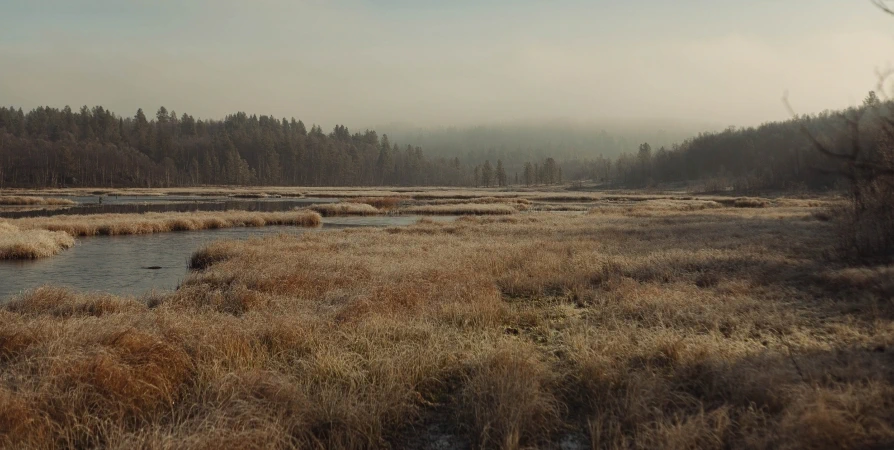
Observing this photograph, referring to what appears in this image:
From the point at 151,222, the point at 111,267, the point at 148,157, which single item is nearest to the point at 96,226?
the point at 151,222

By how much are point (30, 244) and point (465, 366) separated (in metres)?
24.6

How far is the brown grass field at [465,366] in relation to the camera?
5.95 meters

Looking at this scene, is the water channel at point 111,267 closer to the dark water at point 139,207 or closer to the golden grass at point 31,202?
the dark water at point 139,207

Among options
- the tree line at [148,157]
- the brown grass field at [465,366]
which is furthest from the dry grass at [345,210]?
the tree line at [148,157]

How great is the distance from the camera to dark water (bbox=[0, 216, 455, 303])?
57.3ft

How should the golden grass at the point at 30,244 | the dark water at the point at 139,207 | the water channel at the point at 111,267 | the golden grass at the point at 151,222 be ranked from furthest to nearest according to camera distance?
1. the dark water at the point at 139,207
2. the golden grass at the point at 151,222
3. the golden grass at the point at 30,244
4. the water channel at the point at 111,267

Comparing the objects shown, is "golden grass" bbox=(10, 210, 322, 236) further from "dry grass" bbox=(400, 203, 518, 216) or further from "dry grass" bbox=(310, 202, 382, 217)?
"dry grass" bbox=(400, 203, 518, 216)

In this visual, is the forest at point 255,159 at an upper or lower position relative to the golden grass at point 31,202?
upper

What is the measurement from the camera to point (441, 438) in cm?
644

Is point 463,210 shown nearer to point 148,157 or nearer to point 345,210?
point 345,210

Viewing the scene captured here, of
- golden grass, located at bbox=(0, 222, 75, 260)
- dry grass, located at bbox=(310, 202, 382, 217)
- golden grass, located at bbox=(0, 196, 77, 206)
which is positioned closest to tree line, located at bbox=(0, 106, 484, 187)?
→ golden grass, located at bbox=(0, 196, 77, 206)

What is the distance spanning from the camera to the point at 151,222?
3528 centimetres

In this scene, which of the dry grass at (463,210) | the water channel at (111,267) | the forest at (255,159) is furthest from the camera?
the forest at (255,159)

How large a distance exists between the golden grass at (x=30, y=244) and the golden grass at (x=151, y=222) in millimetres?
5418
